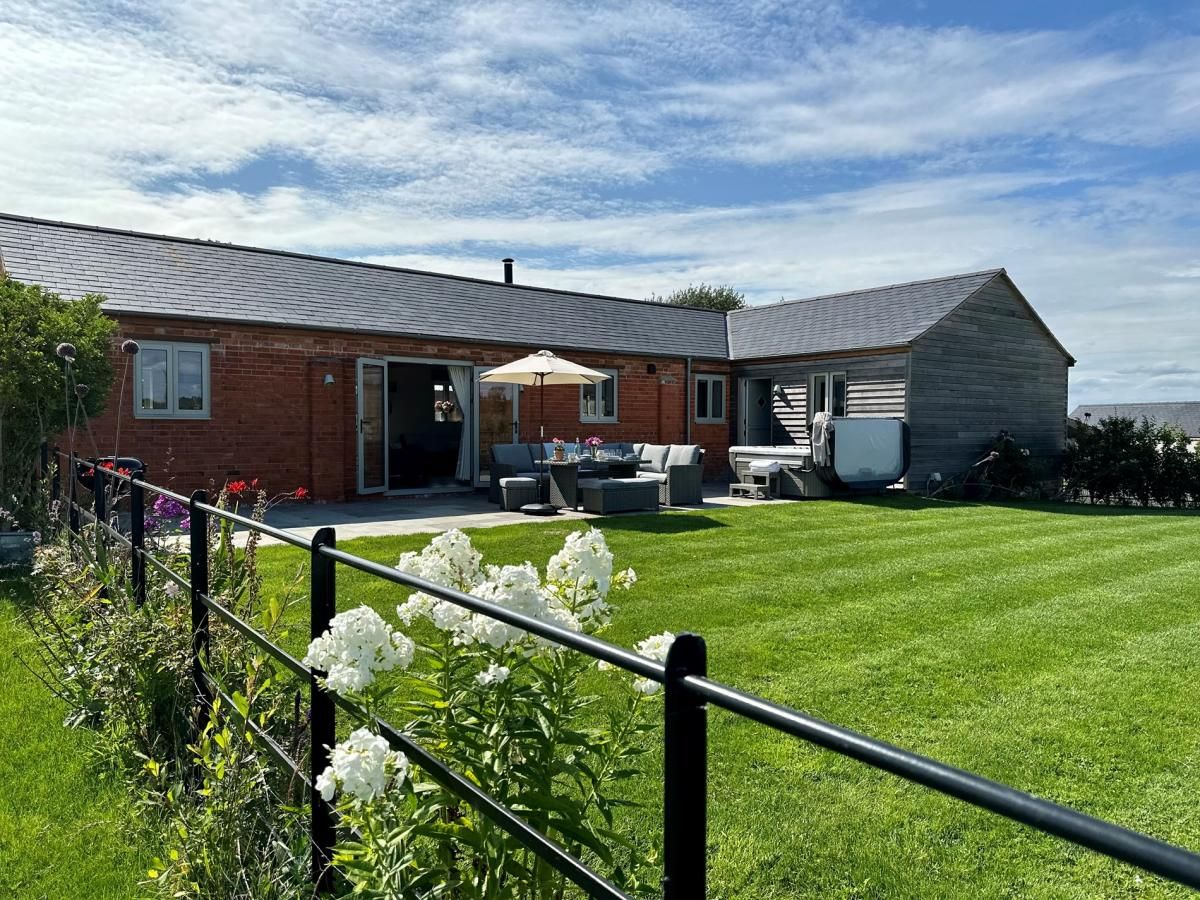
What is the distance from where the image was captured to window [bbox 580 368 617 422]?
17797mm

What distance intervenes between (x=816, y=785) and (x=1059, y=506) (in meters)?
15.2

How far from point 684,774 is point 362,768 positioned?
746mm

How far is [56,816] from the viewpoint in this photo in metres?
3.02

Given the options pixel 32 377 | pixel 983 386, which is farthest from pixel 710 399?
pixel 32 377

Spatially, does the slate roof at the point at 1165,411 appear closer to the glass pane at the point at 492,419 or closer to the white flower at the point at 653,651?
the glass pane at the point at 492,419

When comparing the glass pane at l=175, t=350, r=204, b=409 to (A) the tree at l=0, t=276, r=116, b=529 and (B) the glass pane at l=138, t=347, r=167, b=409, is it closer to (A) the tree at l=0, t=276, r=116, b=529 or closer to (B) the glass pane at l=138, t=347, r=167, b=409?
(B) the glass pane at l=138, t=347, r=167, b=409

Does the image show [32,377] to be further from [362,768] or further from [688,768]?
[688,768]

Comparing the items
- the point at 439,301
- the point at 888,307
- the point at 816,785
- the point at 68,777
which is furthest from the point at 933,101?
the point at 68,777

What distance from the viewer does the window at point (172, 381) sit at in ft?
40.4

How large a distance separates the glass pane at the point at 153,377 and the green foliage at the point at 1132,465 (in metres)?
19.3

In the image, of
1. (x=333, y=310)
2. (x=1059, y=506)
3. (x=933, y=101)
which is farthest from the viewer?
(x=1059, y=506)

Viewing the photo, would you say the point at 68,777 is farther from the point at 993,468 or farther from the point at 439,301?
the point at 993,468

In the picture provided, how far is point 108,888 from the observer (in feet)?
8.43

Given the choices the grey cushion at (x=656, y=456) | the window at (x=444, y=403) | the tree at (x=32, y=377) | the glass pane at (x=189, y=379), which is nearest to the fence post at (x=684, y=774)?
the tree at (x=32, y=377)
